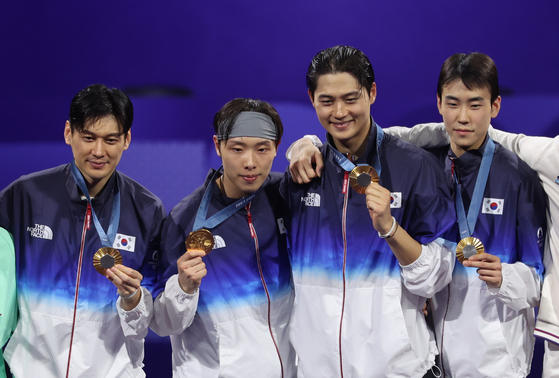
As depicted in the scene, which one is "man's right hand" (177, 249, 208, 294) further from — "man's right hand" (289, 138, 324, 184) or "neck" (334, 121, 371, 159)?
"neck" (334, 121, 371, 159)

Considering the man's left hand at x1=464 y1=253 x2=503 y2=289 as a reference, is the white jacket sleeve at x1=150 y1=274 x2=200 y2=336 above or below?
below

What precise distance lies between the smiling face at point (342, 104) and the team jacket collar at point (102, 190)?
1.11 meters

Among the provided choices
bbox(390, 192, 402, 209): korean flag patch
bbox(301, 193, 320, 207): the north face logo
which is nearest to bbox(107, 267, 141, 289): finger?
bbox(301, 193, 320, 207): the north face logo

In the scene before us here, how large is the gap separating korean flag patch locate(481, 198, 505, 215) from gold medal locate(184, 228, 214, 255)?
136 cm

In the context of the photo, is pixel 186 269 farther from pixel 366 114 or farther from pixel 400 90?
pixel 400 90

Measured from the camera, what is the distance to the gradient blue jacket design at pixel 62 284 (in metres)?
2.59

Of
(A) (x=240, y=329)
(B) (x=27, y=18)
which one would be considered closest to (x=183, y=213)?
(A) (x=240, y=329)

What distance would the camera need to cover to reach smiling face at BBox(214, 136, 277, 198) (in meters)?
2.52

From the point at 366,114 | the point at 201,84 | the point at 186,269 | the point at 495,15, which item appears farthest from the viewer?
the point at 201,84

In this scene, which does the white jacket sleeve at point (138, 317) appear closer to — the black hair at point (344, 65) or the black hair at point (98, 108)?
the black hair at point (98, 108)

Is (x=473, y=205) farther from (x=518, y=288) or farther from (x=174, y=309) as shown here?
(x=174, y=309)

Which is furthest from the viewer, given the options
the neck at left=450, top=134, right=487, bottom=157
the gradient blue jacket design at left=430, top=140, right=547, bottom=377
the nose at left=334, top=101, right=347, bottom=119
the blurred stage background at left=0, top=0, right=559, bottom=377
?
the blurred stage background at left=0, top=0, right=559, bottom=377

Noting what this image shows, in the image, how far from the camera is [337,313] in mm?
2461

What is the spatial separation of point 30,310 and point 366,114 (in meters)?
1.90
